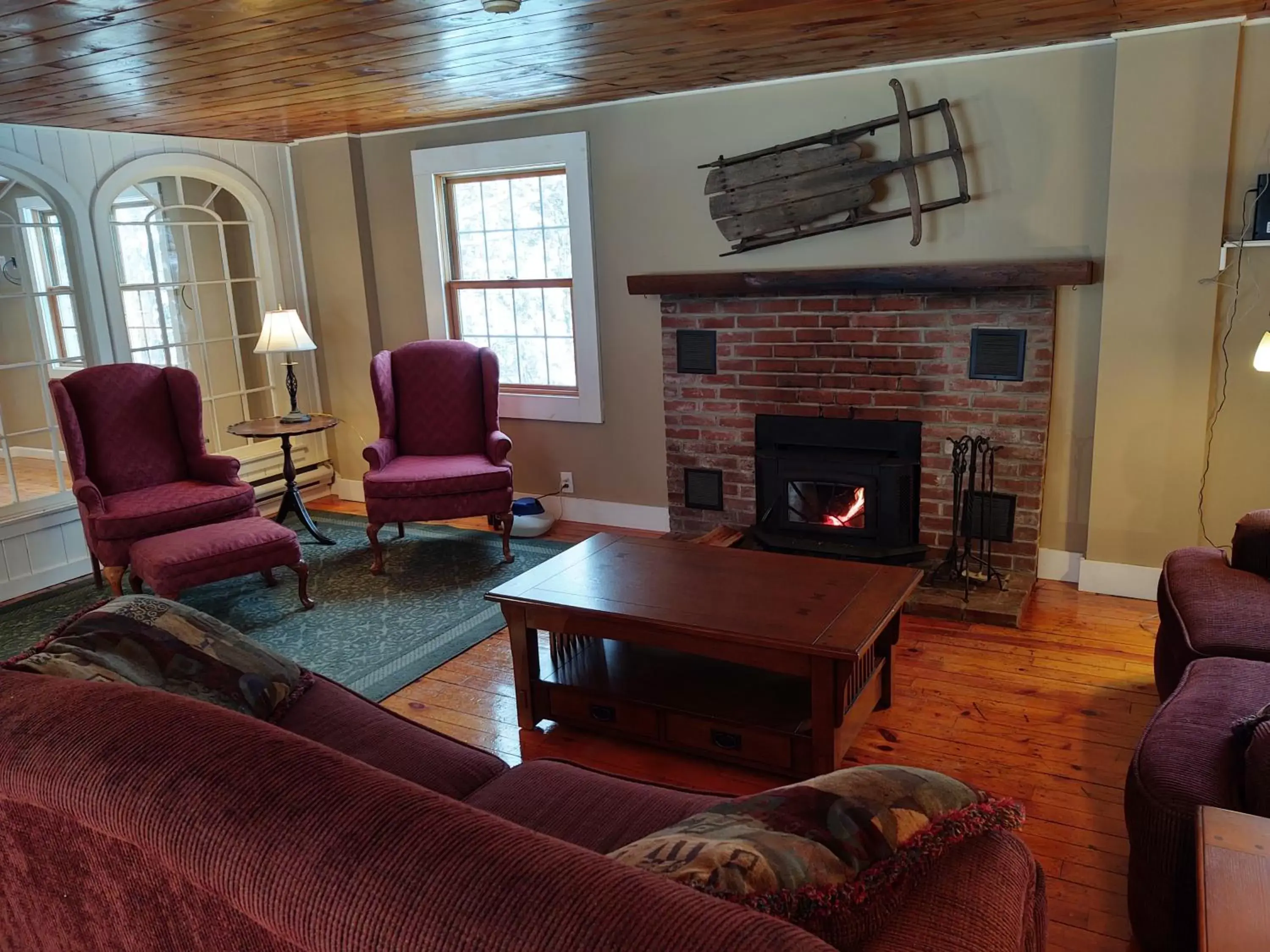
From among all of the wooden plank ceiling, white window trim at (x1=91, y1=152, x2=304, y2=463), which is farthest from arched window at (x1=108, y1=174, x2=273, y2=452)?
the wooden plank ceiling

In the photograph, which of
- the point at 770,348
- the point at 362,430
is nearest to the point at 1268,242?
the point at 770,348

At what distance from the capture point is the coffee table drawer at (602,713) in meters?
2.77

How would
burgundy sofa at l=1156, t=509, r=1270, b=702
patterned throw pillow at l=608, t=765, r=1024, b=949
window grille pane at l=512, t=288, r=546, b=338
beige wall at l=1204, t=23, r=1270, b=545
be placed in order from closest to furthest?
patterned throw pillow at l=608, t=765, r=1024, b=949 → burgundy sofa at l=1156, t=509, r=1270, b=702 → beige wall at l=1204, t=23, r=1270, b=545 → window grille pane at l=512, t=288, r=546, b=338

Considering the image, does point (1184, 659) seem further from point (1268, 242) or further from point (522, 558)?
point (522, 558)

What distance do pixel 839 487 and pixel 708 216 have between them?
4.71 feet

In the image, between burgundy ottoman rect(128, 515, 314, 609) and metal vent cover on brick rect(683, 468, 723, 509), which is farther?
metal vent cover on brick rect(683, 468, 723, 509)

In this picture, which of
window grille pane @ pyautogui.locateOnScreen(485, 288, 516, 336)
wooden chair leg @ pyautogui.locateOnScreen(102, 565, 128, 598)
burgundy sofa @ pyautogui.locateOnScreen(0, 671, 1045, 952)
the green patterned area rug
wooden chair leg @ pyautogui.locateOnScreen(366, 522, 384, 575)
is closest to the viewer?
burgundy sofa @ pyautogui.locateOnScreen(0, 671, 1045, 952)

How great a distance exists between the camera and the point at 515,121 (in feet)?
16.1

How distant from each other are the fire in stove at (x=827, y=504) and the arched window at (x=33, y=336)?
140 inches

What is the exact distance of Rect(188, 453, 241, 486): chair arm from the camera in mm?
4371

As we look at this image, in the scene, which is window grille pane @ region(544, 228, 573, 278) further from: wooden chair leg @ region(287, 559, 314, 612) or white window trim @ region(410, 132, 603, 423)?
wooden chair leg @ region(287, 559, 314, 612)

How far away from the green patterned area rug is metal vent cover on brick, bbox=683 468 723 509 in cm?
69

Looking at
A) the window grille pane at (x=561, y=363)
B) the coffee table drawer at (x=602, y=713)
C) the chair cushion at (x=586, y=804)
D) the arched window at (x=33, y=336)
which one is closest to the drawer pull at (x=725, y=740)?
the coffee table drawer at (x=602, y=713)

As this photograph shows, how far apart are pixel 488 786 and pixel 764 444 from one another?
2.90m
